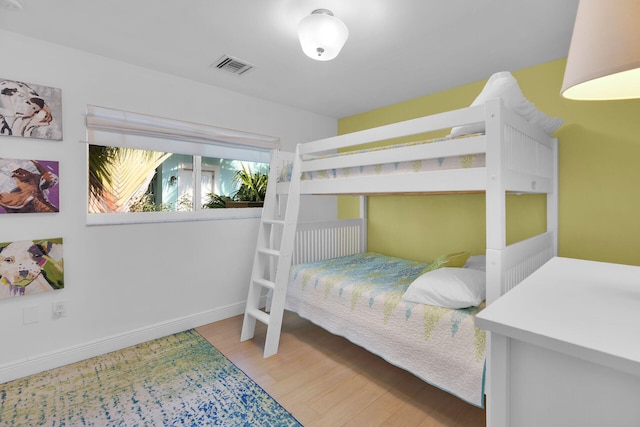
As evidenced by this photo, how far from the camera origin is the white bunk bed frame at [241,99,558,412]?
1387 millimetres

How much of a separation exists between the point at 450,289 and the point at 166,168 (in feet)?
8.19

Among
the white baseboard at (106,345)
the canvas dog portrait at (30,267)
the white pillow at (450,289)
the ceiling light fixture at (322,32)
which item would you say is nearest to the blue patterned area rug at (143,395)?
the white baseboard at (106,345)

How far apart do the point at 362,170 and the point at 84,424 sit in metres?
2.08

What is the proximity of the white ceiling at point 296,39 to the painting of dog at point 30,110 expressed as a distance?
0.34 meters

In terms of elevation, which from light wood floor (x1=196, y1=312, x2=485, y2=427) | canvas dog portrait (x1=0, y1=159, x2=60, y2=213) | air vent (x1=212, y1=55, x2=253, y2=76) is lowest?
light wood floor (x1=196, y1=312, x2=485, y2=427)

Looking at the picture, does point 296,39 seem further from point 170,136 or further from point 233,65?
point 170,136

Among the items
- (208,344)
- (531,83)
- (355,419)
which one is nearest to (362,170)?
(355,419)

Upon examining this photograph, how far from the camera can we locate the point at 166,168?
8.92 feet

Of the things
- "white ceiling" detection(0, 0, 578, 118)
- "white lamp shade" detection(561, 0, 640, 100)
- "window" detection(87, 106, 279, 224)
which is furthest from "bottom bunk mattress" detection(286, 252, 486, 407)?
"white ceiling" detection(0, 0, 578, 118)

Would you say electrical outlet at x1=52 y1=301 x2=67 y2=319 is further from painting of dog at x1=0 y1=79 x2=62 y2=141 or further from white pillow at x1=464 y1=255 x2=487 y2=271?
white pillow at x1=464 y1=255 x2=487 y2=271

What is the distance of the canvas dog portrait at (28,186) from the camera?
73.8 inches

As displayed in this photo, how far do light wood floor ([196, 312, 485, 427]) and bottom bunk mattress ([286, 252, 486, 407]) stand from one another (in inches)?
8.9

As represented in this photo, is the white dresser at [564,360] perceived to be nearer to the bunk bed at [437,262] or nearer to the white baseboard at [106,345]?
the bunk bed at [437,262]

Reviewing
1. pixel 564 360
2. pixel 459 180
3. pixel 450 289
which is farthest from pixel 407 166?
pixel 564 360
